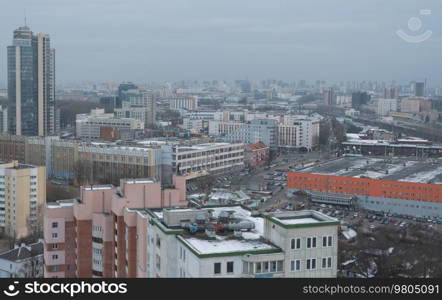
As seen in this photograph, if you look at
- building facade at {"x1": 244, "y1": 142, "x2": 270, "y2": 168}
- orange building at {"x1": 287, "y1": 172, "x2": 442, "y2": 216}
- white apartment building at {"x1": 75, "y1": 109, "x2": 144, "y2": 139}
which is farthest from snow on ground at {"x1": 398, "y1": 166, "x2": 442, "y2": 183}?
white apartment building at {"x1": 75, "y1": 109, "x2": 144, "y2": 139}

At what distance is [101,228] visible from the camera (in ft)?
9.69

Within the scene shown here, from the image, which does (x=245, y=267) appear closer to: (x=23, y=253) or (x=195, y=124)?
(x=23, y=253)

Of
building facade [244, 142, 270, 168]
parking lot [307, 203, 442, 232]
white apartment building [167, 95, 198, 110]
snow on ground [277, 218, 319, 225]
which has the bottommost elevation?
parking lot [307, 203, 442, 232]

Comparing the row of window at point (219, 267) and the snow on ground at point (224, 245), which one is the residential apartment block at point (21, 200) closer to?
the snow on ground at point (224, 245)

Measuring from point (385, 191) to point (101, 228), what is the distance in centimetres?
394

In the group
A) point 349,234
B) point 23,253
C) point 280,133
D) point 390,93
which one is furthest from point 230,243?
point 390,93

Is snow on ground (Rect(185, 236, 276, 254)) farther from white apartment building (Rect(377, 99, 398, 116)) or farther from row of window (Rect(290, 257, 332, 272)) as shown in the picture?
white apartment building (Rect(377, 99, 398, 116))

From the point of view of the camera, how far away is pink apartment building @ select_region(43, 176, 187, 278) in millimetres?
2752

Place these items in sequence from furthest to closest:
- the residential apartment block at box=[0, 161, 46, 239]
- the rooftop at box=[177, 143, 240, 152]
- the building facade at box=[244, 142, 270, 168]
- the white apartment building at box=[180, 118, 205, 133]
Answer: the white apartment building at box=[180, 118, 205, 133] → the building facade at box=[244, 142, 270, 168] → the rooftop at box=[177, 143, 240, 152] → the residential apartment block at box=[0, 161, 46, 239]

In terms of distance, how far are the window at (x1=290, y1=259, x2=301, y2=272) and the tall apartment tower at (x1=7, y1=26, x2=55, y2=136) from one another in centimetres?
877

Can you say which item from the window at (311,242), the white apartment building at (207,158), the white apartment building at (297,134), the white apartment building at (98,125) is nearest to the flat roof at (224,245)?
the window at (311,242)

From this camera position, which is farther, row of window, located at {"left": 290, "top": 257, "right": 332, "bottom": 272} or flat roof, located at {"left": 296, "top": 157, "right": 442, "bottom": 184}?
flat roof, located at {"left": 296, "top": 157, "right": 442, "bottom": 184}

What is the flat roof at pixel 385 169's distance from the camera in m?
6.51

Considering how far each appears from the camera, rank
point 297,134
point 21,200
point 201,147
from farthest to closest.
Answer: point 297,134 < point 201,147 < point 21,200
